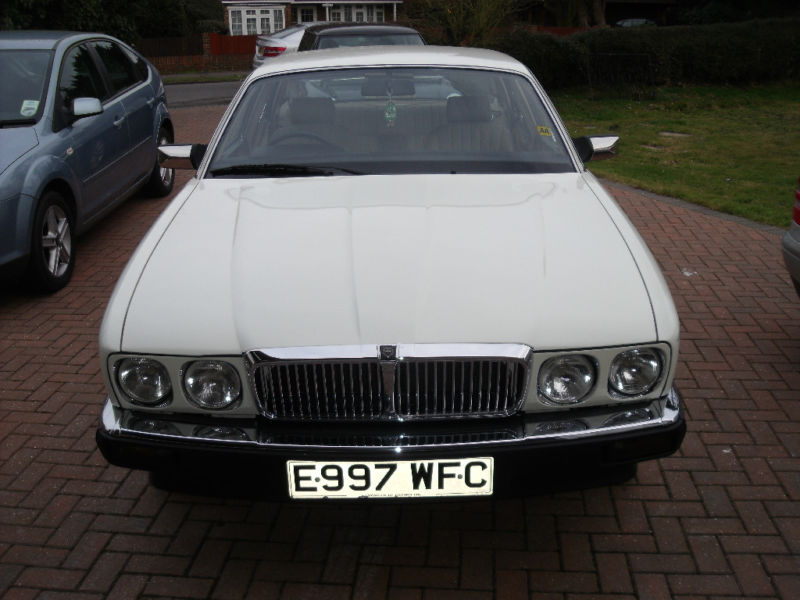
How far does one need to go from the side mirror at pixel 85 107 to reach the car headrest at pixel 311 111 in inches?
96.8

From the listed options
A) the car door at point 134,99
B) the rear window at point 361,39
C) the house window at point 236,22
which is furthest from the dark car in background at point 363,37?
the house window at point 236,22

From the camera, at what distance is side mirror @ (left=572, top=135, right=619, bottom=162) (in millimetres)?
4238

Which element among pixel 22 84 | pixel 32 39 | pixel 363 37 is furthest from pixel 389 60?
pixel 363 37

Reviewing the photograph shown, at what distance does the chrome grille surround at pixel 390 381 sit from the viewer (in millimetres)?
2461

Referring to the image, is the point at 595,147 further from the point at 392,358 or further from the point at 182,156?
the point at 392,358

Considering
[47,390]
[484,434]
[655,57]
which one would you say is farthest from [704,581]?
[655,57]

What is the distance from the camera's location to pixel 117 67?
7.35 meters

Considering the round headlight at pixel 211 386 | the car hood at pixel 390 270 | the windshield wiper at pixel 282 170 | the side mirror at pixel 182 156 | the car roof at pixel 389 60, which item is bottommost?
the round headlight at pixel 211 386

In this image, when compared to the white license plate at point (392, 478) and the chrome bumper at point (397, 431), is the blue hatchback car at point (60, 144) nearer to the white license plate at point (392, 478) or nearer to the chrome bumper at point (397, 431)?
the chrome bumper at point (397, 431)

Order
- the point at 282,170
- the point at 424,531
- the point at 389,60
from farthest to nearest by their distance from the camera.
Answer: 1. the point at 389,60
2. the point at 282,170
3. the point at 424,531

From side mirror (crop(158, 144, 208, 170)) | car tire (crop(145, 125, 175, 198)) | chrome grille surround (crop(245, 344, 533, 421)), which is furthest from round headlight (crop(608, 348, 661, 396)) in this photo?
car tire (crop(145, 125, 175, 198))

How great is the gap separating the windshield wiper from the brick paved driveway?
1439 millimetres

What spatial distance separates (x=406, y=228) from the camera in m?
3.08

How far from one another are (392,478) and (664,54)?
16.9m
